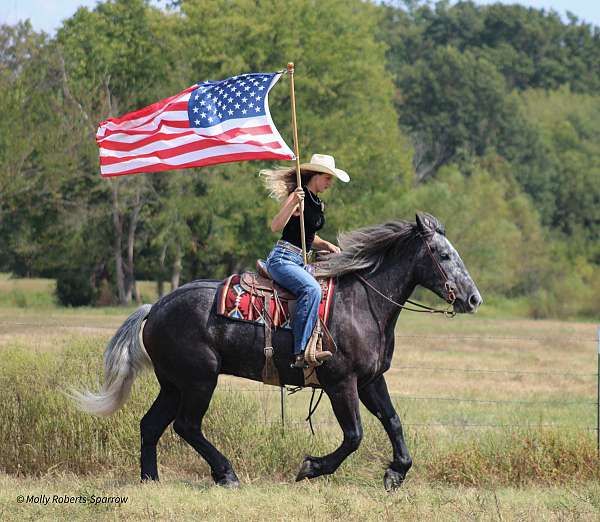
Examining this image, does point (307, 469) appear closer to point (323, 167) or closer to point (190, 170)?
point (323, 167)

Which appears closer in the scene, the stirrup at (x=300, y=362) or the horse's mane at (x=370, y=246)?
the stirrup at (x=300, y=362)

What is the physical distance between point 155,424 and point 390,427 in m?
2.06

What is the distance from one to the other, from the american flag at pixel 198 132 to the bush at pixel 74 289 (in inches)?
1360

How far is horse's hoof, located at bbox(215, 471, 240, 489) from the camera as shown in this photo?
9.69m

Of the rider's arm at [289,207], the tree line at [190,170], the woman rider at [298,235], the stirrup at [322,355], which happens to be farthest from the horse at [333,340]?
the tree line at [190,170]

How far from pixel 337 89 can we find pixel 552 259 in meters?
21.0

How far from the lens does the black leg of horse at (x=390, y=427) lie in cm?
972

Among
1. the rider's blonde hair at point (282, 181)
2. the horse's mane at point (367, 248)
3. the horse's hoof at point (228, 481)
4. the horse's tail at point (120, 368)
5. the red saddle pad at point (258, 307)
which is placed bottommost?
the horse's hoof at point (228, 481)

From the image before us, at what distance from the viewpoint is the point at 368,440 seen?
11.0m

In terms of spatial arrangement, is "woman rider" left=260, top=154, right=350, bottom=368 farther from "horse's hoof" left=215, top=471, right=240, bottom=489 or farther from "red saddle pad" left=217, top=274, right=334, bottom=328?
"horse's hoof" left=215, top=471, right=240, bottom=489

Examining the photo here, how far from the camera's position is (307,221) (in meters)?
9.92

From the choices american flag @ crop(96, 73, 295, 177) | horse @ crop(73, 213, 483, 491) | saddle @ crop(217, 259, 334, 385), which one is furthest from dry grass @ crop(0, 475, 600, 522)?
american flag @ crop(96, 73, 295, 177)

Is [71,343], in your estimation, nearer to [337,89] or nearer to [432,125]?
[337,89]

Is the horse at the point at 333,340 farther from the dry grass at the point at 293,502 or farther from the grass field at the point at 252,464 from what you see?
the grass field at the point at 252,464
